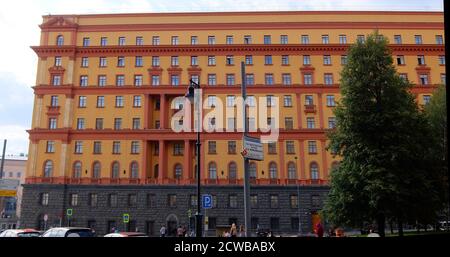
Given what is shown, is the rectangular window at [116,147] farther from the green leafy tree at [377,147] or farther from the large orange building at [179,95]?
the green leafy tree at [377,147]

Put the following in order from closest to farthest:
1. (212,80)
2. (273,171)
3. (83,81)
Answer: (273,171) → (212,80) → (83,81)

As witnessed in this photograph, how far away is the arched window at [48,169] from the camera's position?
56281 millimetres

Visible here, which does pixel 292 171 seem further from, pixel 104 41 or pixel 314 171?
pixel 104 41

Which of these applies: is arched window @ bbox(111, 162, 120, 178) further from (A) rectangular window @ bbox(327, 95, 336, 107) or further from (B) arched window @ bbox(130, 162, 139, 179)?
(A) rectangular window @ bbox(327, 95, 336, 107)

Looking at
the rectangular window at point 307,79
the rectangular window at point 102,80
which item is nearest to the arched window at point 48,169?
the rectangular window at point 102,80

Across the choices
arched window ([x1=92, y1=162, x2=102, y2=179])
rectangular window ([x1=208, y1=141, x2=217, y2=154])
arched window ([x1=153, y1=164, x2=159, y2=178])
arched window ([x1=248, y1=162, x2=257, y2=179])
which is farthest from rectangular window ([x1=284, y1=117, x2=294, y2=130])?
arched window ([x1=92, y1=162, x2=102, y2=179])

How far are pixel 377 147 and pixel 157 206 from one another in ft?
111

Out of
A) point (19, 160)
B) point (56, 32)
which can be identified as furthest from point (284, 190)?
point (19, 160)

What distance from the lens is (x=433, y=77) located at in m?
58.4

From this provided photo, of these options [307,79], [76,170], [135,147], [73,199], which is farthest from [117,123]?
[307,79]

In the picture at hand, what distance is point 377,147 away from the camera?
29.8 metres

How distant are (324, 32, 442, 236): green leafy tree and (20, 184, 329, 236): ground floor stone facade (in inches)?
898
